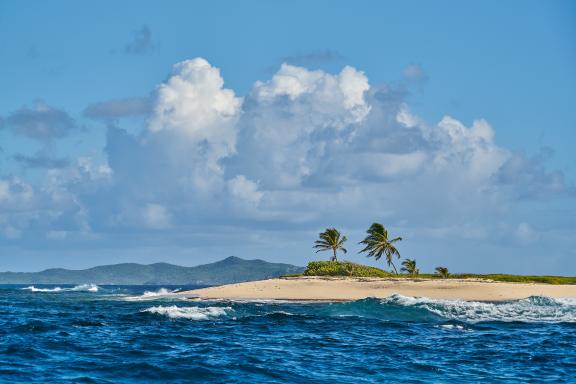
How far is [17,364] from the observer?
102ft

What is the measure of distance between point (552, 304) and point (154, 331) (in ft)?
125

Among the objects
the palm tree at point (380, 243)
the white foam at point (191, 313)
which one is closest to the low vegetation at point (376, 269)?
the palm tree at point (380, 243)

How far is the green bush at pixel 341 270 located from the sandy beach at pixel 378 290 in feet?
44.1

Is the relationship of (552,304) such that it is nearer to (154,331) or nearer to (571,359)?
(571,359)

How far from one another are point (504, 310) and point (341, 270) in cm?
5048

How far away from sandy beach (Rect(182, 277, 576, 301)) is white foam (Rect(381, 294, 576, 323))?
10030 millimetres

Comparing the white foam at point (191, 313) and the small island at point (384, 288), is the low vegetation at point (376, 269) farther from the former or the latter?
the white foam at point (191, 313)

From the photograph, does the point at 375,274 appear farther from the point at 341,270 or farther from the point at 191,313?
the point at 191,313

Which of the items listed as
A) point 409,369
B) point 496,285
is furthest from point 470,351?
point 496,285

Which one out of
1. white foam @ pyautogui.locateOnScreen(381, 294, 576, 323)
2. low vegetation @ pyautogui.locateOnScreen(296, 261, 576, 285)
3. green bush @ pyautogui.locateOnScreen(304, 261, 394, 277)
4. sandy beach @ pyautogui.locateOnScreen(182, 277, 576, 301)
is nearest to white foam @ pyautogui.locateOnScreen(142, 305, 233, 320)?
white foam @ pyautogui.locateOnScreen(381, 294, 576, 323)

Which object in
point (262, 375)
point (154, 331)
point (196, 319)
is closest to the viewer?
point (262, 375)

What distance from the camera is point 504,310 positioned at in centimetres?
5994

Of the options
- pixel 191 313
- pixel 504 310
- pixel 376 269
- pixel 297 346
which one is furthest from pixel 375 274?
pixel 297 346

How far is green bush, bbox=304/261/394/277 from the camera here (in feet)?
355
